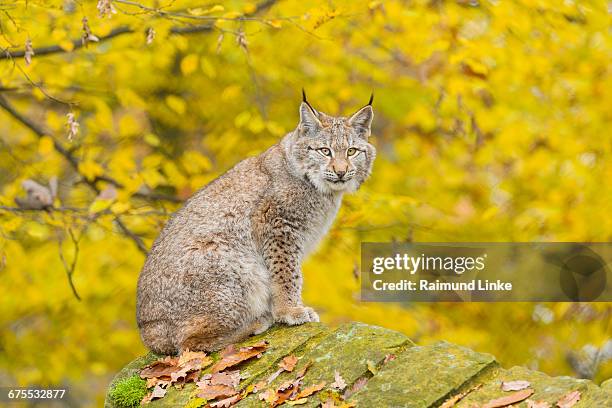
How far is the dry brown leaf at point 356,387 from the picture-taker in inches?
190

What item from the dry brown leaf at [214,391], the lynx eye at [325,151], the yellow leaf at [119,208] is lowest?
the dry brown leaf at [214,391]

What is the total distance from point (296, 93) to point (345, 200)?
4.05 m

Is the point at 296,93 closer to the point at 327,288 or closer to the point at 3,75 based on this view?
the point at 327,288

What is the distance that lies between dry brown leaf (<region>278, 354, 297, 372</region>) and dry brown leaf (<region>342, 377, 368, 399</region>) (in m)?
0.56

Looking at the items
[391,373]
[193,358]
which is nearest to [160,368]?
[193,358]

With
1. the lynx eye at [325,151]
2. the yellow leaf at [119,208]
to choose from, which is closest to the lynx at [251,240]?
the lynx eye at [325,151]

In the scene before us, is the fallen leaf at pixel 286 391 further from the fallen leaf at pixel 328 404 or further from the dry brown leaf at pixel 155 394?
the dry brown leaf at pixel 155 394

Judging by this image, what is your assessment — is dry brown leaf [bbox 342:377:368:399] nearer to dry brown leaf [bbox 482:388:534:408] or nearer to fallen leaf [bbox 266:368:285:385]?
fallen leaf [bbox 266:368:285:385]

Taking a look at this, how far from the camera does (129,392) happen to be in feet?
18.3

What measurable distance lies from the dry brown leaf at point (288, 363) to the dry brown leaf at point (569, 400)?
5.81 feet

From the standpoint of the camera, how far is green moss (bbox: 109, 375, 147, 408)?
5504 mm

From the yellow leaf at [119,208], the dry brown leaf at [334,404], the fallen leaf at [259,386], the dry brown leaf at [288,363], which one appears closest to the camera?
the dry brown leaf at [334,404]

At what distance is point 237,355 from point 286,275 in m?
1.04

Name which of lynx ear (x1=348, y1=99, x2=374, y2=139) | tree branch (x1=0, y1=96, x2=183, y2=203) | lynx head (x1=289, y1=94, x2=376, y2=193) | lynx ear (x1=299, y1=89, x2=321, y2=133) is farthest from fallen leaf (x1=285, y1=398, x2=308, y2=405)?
tree branch (x1=0, y1=96, x2=183, y2=203)
